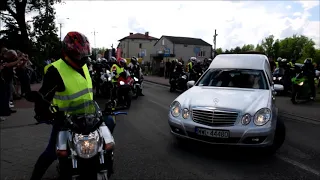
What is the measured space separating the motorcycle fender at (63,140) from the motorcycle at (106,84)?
29.5 feet

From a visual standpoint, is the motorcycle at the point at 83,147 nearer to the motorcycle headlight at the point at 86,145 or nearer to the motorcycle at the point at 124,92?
the motorcycle headlight at the point at 86,145

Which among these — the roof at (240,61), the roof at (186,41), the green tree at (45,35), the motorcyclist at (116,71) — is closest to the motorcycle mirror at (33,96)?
the roof at (240,61)

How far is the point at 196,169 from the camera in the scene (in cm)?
446

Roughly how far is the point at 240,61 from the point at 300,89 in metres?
5.49

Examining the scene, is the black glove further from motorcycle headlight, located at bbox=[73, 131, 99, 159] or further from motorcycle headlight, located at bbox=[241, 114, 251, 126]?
motorcycle headlight, located at bbox=[241, 114, 251, 126]

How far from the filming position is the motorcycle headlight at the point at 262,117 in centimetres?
485

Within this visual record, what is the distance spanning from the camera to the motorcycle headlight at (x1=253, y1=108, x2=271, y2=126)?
15.9 feet

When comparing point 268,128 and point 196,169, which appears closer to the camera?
point 196,169

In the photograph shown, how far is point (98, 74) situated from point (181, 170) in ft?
32.6

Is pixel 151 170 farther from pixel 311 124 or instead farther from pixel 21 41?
pixel 21 41

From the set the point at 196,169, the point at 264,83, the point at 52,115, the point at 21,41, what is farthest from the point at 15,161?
the point at 21,41

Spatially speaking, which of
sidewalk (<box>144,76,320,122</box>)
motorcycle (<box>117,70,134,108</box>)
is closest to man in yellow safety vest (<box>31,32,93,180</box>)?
motorcycle (<box>117,70,134,108</box>)

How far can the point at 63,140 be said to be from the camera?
2.77 m

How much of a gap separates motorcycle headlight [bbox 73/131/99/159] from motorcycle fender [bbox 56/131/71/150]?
0.15 meters
